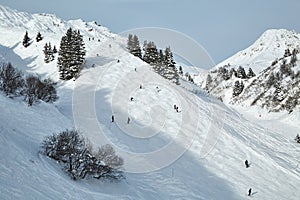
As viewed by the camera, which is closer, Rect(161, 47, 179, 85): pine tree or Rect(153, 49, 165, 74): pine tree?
Rect(161, 47, 179, 85): pine tree

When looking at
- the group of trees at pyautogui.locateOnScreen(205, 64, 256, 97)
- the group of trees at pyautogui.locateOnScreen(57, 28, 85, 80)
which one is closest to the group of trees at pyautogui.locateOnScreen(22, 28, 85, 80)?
the group of trees at pyautogui.locateOnScreen(57, 28, 85, 80)

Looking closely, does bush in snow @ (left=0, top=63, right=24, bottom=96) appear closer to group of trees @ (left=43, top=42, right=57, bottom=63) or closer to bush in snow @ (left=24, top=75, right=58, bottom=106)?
bush in snow @ (left=24, top=75, right=58, bottom=106)

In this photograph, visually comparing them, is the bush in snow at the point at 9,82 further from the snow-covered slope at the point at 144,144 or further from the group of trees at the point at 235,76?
the group of trees at the point at 235,76

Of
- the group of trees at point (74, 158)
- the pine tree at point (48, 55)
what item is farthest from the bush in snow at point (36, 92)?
the pine tree at point (48, 55)

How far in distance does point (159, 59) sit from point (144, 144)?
3038 cm

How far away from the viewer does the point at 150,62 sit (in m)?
53.8

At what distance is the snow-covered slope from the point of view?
1270cm

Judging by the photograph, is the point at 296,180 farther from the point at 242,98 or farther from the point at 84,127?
the point at 242,98

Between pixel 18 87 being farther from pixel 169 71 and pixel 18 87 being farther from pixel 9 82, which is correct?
pixel 169 71

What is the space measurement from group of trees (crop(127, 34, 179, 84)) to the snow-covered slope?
5320 mm

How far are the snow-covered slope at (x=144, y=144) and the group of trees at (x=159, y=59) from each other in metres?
5.32

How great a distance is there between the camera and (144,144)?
2425 cm

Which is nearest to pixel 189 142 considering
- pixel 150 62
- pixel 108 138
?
pixel 108 138

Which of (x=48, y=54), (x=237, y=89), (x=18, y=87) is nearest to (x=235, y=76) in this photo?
(x=237, y=89)
